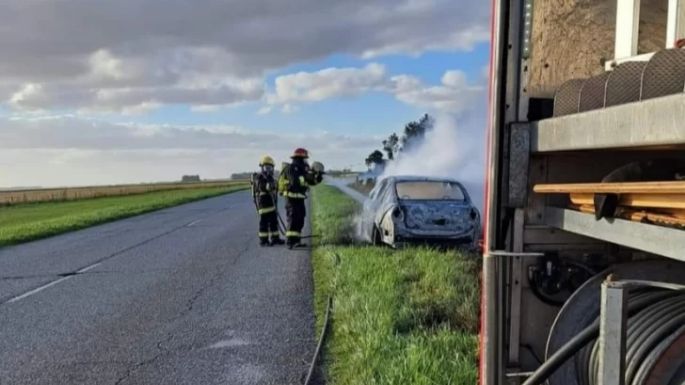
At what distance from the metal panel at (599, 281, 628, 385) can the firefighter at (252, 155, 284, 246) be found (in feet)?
41.1

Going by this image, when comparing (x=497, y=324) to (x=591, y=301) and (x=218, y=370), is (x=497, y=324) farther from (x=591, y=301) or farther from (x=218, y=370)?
(x=218, y=370)

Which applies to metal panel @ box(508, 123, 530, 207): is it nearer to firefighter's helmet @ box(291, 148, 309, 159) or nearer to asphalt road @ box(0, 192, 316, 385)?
asphalt road @ box(0, 192, 316, 385)

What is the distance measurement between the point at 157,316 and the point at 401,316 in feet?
9.88

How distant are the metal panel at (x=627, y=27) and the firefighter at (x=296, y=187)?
1094 cm

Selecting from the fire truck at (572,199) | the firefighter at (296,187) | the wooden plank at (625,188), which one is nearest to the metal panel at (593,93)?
the fire truck at (572,199)

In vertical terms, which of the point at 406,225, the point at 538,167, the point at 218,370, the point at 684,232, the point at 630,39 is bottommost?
the point at 218,370

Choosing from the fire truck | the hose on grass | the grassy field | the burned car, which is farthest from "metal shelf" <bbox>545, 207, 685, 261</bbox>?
the burned car

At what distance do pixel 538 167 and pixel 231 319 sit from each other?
563 cm

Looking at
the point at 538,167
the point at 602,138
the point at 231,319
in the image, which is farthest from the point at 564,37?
the point at 231,319

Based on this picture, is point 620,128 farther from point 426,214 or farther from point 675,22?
point 426,214

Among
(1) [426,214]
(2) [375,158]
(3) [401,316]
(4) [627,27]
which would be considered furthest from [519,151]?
(2) [375,158]

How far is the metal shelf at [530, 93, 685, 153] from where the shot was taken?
1.53m

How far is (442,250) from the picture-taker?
12016mm

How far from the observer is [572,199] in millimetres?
2395
